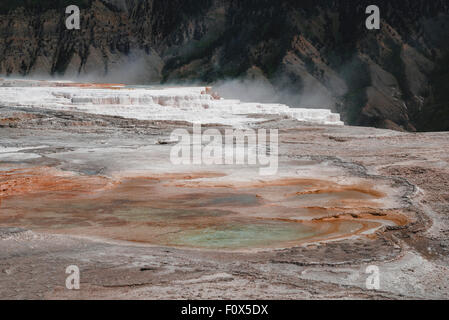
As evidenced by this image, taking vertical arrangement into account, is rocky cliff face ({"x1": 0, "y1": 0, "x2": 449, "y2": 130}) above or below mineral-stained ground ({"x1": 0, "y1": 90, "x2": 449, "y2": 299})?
above

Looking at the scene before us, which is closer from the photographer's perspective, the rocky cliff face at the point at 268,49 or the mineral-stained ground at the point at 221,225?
the mineral-stained ground at the point at 221,225

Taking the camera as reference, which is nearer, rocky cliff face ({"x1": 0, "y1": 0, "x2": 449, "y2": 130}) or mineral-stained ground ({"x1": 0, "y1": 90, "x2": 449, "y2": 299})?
mineral-stained ground ({"x1": 0, "y1": 90, "x2": 449, "y2": 299})

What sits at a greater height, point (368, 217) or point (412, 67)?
point (412, 67)

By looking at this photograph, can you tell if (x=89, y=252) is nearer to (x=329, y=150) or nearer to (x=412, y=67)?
(x=329, y=150)
